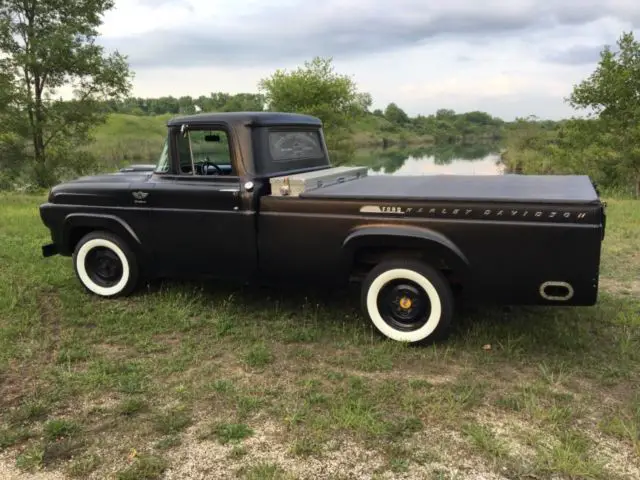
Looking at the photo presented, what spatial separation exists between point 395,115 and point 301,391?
4483 inches

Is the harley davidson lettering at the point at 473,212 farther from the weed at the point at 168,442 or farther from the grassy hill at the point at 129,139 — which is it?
the grassy hill at the point at 129,139

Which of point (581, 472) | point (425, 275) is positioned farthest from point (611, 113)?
point (581, 472)

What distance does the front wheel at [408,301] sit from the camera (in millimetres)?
4109

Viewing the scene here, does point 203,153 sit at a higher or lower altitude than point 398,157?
higher

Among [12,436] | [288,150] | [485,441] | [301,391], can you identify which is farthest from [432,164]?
[12,436]

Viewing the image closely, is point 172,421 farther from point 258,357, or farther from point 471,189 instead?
point 471,189

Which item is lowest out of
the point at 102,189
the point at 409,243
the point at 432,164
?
the point at 432,164

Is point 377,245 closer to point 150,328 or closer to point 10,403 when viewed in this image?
point 150,328

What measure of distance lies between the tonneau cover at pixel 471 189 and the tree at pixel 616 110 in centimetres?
1609

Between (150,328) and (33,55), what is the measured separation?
15.5 m

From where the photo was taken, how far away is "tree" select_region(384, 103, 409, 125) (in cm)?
11181

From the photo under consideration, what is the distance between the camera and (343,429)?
121 inches

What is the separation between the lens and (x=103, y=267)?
5.55 m

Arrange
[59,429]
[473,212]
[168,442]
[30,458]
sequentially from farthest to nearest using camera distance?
1. [473,212]
2. [59,429]
3. [168,442]
4. [30,458]
